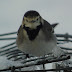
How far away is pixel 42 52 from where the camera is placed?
47.0 inches

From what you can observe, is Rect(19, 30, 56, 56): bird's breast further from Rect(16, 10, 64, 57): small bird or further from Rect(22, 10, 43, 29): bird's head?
Rect(22, 10, 43, 29): bird's head

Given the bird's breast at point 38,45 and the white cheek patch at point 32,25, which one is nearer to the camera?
the white cheek patch at point 32,25

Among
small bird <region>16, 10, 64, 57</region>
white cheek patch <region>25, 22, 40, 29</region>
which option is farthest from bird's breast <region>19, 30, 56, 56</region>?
white cheek patch <region>25, 22, 40, 29</region>

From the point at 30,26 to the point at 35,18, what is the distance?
0.14 ft

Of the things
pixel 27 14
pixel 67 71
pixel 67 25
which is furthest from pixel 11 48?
pixel 67 25

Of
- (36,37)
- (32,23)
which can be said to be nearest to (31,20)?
(32,23)

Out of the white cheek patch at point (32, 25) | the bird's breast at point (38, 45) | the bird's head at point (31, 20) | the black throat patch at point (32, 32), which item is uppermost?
the bird's head at point (31, 20)

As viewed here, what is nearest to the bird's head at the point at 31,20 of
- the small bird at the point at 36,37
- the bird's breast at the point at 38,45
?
the small bird at the point at 36,37

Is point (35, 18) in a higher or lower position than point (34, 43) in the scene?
higher

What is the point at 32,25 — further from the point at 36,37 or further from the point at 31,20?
the point at 36,37

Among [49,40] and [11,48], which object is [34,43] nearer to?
[49,40]

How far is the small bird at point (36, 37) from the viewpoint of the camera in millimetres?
1065

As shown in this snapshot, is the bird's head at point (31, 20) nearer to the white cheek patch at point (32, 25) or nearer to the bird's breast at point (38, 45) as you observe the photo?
the white cheek patch at point (32, 25)

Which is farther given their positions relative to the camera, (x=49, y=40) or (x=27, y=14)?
(x=49, y=40)
